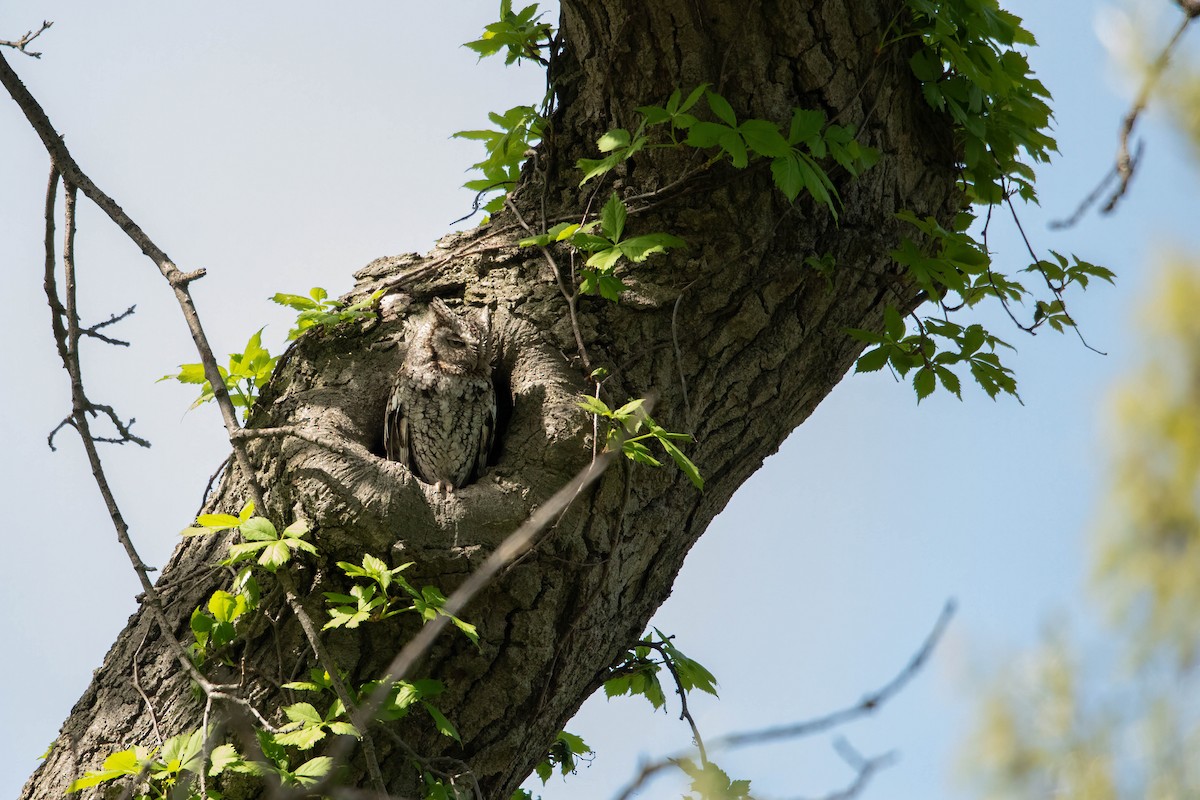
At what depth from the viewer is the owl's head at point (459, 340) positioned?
8.80 feet

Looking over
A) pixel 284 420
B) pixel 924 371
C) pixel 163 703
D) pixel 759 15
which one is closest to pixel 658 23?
pixel 759 15

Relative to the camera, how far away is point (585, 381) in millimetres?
2539

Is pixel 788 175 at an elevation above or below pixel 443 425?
above

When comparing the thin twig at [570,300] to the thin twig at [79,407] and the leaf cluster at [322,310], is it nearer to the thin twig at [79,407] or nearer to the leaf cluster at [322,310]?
the leaf cluster at [322,310]

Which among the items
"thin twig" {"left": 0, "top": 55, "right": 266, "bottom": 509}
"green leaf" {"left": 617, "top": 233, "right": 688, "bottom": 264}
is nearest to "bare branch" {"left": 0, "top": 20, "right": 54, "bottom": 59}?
"thin twig" {"left": 0, "top": 55, "right": 266, "bottom": 509}

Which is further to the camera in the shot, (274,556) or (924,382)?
(924,382)

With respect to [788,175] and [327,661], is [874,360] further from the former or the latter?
[327,661]

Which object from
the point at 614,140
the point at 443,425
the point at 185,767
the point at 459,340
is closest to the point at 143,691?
the point at 185,767

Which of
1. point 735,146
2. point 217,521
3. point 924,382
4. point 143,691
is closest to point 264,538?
point 217,521

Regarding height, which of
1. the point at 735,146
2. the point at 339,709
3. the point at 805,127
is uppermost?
the point at 805,127

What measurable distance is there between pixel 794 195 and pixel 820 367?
0.58 meters

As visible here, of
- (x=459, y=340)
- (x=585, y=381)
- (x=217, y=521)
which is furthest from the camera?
(x=459, y=340)

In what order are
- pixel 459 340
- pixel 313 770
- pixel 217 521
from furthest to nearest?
pixel 459 340 < pixel 217 521 < pixel 313 770

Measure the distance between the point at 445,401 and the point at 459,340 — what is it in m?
0.17
